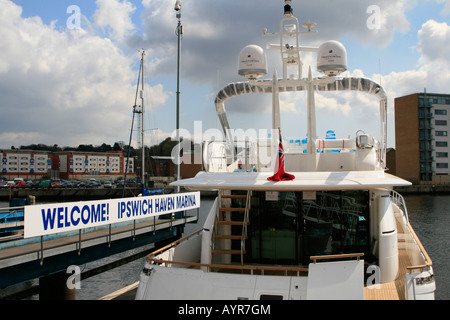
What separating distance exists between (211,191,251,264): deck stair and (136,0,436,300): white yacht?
0.08 ft

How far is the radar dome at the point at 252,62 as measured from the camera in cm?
1063

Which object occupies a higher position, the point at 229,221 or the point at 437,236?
the point at 229,221

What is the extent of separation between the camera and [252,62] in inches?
419

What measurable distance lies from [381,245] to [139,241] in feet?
32.5

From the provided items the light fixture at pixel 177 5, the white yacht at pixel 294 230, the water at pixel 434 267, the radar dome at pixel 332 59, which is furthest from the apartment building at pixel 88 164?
the radar dome at pixel 332 59

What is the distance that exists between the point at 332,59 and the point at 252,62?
2.09 meters

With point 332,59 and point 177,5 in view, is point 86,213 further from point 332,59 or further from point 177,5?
point 177,5

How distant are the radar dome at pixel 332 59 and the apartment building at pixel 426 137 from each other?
255 ft

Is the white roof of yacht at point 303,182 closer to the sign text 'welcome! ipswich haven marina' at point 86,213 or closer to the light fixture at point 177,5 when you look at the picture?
the sign text 'welcome! ipswich haven marina' at point 86,213

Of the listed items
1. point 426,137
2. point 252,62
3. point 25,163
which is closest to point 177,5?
point 252,62

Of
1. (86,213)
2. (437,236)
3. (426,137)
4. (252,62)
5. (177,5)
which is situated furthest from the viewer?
(426,137)

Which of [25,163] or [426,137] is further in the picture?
[25,163]

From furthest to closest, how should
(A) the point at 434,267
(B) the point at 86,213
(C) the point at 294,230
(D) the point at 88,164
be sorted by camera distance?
(D) the point at 88,164
(A) the point at 434,267
(B) the point at 86,213
(C) the point at 294,230
